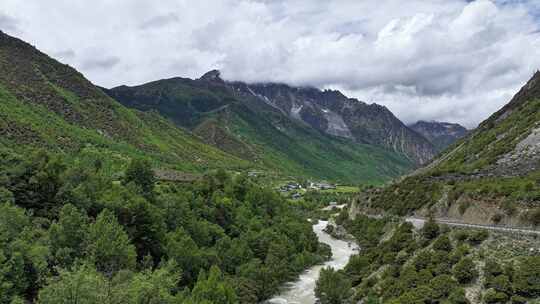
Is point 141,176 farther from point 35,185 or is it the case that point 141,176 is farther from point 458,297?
point 458,297

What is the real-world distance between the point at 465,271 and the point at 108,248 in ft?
140

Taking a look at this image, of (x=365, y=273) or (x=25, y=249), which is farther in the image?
(x=365, y=273)

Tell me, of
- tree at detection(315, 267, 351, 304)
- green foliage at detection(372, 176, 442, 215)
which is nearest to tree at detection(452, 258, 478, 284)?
tree at detection(315, 267, 351, 304)

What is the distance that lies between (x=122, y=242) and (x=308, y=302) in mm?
32147

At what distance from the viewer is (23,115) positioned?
166m

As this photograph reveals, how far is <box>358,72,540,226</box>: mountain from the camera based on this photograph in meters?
56.2

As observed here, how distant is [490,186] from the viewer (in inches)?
2507

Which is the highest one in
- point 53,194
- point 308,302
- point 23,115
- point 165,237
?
point 23,115

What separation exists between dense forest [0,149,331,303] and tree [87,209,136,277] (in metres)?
0.13

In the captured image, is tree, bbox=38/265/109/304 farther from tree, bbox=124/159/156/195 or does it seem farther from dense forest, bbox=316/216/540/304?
tree, bbox=124/159/156/195

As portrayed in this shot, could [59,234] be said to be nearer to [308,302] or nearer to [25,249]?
[25,249]

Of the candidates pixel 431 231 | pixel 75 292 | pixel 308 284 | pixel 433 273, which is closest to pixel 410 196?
pixel 308 284

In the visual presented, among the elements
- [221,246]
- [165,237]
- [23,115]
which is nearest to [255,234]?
[221,246]

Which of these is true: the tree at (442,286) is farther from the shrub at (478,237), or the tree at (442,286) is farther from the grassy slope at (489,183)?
the grassy slope at (489,183)
